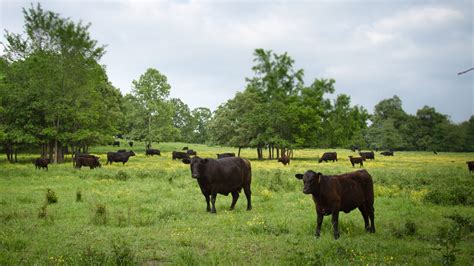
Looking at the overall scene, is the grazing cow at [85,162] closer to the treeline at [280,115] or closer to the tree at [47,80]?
the tree at [47,80]

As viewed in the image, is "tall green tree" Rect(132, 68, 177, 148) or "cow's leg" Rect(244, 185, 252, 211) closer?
"cow's leg" Rect(244, 185, 252, 211)

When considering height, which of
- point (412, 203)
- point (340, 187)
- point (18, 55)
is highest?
point (18, 55)

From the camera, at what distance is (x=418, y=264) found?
300 inches

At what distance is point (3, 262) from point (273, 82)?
5617 centimetres

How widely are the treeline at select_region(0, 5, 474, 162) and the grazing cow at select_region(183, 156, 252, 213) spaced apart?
20.2 metres

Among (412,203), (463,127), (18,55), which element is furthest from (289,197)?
(463,127)

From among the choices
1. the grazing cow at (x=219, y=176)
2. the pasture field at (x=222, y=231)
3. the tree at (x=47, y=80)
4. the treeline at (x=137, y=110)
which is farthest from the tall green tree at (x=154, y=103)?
the grazing cow at (x=219, y=176)

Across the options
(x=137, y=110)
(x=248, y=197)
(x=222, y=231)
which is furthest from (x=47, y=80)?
(x=222, y=231)

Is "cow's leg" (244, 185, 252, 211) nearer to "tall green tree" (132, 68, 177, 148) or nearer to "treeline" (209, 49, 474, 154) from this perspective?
"treeline" (209, 49, 474, 154)

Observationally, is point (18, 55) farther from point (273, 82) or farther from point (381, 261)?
point (381, 261)

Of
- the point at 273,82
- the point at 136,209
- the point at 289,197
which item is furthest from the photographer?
the point at 273,82

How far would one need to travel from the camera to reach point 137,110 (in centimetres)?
6525

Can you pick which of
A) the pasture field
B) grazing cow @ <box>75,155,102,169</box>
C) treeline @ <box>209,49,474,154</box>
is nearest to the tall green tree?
treeline @ <box>209,49,474,154</box>

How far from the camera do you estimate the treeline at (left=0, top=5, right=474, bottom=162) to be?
38.6 metres
